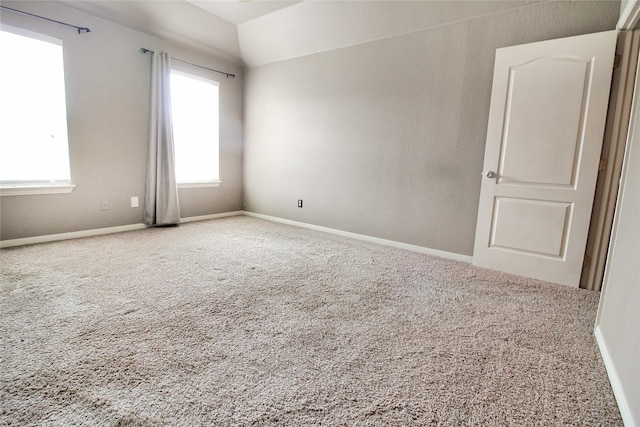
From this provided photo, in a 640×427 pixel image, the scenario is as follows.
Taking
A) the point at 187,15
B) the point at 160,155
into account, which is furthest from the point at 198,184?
the point at 187,15

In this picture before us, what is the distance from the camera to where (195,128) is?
4305mm

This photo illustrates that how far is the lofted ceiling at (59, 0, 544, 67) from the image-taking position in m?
2.95

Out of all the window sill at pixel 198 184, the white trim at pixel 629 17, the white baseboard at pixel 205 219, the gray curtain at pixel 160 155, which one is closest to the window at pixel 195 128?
the window sill at pixel 198 184

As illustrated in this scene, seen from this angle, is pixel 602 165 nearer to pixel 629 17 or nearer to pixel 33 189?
pixel 629 17

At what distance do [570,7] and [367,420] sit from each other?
3.30 metres

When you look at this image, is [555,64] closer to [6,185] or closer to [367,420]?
[367,420]

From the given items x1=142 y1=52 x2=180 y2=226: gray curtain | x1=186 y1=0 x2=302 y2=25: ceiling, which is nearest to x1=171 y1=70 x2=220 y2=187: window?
x1=142 y1=52 x2=180 y2=226: gray curtain

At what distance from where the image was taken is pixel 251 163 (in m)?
4.86

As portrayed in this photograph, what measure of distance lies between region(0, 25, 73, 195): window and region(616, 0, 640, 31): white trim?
4.70 m

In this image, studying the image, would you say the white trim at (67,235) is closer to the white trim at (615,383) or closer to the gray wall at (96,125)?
the gray wall at (96,125)

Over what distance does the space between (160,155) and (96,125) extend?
703 mm

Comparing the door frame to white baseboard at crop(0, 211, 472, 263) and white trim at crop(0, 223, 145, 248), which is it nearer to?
white baseboard at crop(0, 211, 472, 263)

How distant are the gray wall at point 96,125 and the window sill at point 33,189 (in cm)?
4

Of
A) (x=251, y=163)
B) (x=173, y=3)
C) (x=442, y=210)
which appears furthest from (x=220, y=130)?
(x=442, y=210)
